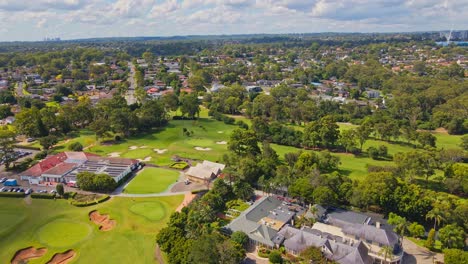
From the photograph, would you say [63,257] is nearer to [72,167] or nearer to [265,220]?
[265,220]

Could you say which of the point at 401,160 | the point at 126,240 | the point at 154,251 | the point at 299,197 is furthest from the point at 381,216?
the point at 126,240

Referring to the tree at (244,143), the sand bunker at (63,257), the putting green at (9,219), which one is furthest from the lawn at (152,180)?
the sand bunker at (63,257)

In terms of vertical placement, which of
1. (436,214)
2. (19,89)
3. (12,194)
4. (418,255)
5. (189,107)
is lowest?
(418,255)

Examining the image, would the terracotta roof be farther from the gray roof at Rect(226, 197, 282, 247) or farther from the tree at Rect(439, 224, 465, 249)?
the tree at Rect(439, 224, 465, 249)

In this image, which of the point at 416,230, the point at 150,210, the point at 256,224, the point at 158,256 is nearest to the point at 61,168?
the point at 150,210

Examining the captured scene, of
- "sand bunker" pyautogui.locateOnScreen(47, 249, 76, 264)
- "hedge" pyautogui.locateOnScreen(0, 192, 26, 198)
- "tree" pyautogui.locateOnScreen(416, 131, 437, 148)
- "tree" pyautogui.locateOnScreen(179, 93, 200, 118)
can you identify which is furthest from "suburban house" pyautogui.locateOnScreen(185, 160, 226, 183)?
"tree" pyautogui.locateOnScreen(416, 131, 437, 148)

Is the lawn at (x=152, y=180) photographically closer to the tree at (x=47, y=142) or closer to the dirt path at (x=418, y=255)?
the tree at (x=47, y=142)

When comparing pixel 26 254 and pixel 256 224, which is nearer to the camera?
pixel 26 254
